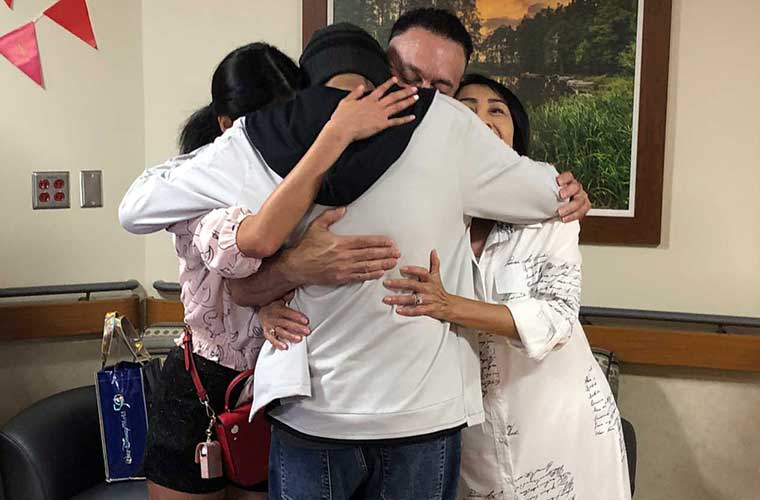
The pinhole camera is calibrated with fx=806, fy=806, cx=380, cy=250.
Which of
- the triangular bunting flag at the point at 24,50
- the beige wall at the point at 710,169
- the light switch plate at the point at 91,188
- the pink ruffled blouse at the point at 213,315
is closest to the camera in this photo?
the pink ruffled blouse at the point at 213,315

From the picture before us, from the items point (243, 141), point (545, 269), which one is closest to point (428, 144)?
point (243, 141)

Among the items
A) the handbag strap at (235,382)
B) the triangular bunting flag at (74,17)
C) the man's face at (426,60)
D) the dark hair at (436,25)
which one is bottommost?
the handbag strap at (235,382)

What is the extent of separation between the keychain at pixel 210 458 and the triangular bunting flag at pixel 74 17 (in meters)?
1.56

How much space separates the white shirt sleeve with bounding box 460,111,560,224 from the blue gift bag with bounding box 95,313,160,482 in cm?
127

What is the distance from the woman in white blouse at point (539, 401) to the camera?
1318 mm

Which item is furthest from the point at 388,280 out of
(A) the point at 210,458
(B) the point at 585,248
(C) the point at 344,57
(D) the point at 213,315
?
(B) the point at 585,248

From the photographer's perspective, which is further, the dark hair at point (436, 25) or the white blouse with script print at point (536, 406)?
the dark hair at point (436, 25)

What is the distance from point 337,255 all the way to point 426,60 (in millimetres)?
512

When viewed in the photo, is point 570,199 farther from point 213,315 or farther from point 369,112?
point 213,315

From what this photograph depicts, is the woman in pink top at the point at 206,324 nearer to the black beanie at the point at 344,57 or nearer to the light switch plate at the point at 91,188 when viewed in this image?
the black beanie at the point at 344,57

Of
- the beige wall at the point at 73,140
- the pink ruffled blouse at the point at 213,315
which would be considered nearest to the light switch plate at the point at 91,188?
the beige wall at the point at 73,140

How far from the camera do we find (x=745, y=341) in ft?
7.30

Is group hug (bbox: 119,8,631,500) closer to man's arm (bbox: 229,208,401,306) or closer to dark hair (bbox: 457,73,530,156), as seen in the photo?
man's arm (bbox: 229,208,401,306)

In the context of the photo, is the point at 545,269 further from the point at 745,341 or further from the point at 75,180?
the point at 75,180
